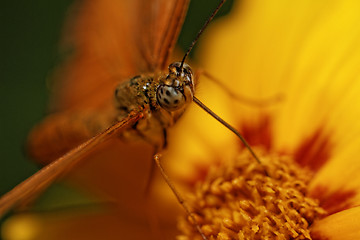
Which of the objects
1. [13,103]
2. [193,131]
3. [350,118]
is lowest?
[350,118]

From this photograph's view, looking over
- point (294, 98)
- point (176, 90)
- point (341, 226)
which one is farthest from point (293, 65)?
point (341, 226)

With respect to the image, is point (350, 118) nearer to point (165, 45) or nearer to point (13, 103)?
point (165, 45)

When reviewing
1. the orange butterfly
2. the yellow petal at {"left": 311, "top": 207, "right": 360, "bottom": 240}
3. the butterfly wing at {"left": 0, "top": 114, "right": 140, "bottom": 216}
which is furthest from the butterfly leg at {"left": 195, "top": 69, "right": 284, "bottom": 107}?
the yellow petal at {"left": 311, "top": 207, "right": 360, "bottom": 240}

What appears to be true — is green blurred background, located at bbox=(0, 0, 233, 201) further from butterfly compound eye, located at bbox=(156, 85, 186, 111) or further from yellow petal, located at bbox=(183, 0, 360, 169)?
butterfly compound eye, located at bbox=(156, 85, 186, 111)

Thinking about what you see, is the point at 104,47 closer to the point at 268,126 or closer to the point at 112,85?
the point at 112,85

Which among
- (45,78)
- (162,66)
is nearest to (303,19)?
(162,66)

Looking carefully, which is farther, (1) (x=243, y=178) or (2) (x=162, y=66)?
(2) (x=162, y=66)
